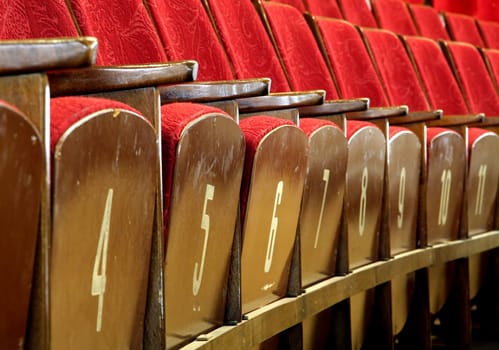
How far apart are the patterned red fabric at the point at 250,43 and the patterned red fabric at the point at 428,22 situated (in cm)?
40

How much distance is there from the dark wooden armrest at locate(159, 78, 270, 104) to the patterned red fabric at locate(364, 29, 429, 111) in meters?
0.30

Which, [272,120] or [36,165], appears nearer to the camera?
[36,165]

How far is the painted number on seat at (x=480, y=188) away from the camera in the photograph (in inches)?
20.4

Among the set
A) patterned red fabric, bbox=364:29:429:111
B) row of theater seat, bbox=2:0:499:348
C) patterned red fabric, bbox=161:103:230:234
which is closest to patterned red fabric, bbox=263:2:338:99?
row of theater seat, bbox=2:0:499:348

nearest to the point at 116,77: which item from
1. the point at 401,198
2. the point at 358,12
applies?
the point at 401,198

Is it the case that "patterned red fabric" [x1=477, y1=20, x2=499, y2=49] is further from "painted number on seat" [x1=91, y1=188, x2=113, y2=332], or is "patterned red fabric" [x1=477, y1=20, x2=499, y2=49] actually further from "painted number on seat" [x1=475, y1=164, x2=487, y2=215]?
"painted number on seat" [x1=91, y1=188, x2=113, y2=332]

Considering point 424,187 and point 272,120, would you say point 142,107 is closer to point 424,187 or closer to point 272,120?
point 272,120

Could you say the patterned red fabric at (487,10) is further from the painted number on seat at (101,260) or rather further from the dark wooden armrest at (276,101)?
the painted number on seat at (101,260)

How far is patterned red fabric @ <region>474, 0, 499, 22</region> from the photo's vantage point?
40.3 inches

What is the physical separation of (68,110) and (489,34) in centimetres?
80

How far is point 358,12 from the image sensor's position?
0.68 metres

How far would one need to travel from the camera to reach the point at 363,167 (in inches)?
15.7

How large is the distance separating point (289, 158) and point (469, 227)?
24 centimetres

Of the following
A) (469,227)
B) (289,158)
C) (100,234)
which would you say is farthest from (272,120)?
(469,227)
